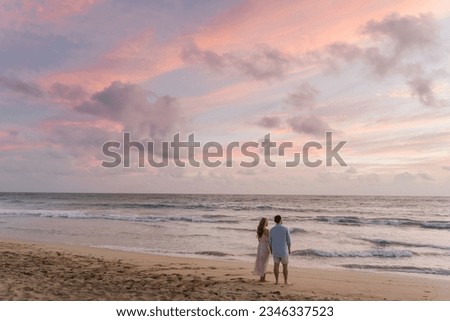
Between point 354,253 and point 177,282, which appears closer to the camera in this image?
point 177,282

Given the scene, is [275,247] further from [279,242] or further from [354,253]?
[354,253]

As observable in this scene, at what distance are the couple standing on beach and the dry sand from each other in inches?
16.2

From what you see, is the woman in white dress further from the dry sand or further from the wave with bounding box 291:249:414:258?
the wave with bounding box 291:249:414:258

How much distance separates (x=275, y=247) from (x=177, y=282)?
273cm

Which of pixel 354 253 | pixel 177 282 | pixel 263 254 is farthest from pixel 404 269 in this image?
pixel 177 282

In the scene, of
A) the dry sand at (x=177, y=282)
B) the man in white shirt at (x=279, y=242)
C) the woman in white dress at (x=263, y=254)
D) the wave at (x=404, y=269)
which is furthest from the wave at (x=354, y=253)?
the man in white shirt at (x=279, y=242)

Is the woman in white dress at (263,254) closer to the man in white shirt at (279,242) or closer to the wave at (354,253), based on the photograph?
the man in white shirt at (279,242)

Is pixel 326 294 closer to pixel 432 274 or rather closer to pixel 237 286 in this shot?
pixel 237 286

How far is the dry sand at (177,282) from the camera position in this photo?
29.8ft

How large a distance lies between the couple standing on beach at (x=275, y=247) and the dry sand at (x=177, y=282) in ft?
1.35

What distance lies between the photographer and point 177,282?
1059 cm

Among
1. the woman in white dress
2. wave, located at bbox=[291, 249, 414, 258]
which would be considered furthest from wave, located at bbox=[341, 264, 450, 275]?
the woman in white dress

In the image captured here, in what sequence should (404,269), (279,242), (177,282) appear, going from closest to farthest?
(177,282) → (279,242) → (404,269)
